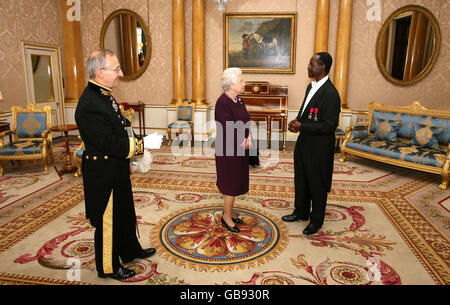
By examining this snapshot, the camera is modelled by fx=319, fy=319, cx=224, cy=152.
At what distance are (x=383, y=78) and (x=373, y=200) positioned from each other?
14.0 feet

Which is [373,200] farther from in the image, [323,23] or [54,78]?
[54,78]

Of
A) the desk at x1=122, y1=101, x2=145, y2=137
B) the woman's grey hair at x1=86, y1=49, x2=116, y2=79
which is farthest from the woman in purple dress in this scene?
the desk at x1=122, y1=101, x2=145, y2=137

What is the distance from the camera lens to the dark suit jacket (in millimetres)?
2928

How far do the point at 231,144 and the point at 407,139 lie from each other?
4.14 m

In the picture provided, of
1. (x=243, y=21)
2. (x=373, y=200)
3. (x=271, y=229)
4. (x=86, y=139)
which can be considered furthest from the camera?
(x=243, y=21)

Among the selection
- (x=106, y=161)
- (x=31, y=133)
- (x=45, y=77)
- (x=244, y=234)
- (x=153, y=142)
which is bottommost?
(x=244, y=234)

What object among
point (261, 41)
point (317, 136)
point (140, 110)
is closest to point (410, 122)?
point (317, 136)

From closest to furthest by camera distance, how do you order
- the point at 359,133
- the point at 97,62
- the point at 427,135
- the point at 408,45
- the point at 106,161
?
the point at 97,62 < the point at 106,161 < the point at 427,135 < the point at 359,133 < the point at 408,45

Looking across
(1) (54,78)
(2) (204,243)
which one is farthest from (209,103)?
(2) (204,243)

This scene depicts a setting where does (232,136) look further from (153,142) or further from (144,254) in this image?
(144,254)

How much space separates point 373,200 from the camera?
4145mm

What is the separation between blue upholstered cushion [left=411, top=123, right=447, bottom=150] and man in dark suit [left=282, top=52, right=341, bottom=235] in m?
2.98

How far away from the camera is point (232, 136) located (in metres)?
2.88

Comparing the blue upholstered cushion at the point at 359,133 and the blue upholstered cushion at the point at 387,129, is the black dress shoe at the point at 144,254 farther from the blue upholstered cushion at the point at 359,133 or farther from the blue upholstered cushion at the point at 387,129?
the blue upholstered cushion at the point at 387,129
